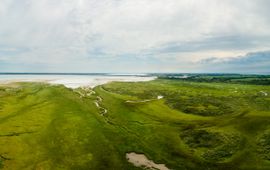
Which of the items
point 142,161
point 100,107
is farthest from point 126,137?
point 100,107


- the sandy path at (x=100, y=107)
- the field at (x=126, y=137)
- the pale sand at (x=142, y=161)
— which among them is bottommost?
the pale sand at (x=142, y=161)

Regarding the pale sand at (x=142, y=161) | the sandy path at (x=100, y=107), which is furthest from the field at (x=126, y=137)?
the pale sand at (x=142, y=161)

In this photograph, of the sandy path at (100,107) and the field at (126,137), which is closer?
the field at (126,137)

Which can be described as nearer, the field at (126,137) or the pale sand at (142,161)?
the pale sand at (142,161)

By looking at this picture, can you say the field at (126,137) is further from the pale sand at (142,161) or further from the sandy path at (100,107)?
the pale sand at (142,161)

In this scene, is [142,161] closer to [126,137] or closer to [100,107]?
[126,137]

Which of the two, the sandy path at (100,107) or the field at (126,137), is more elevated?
the sandy path at (100,107)

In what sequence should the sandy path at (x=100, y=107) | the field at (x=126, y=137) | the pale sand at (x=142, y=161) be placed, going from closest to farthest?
1. the pale sand at (x=142, y=161)
2. the field at (x=126, y=137)
3. the sandy path at (x=100, y=107)

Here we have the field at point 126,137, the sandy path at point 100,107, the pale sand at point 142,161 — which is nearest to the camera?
the pale sand at point 142,161

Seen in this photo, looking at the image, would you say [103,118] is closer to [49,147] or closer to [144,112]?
[144,112]
